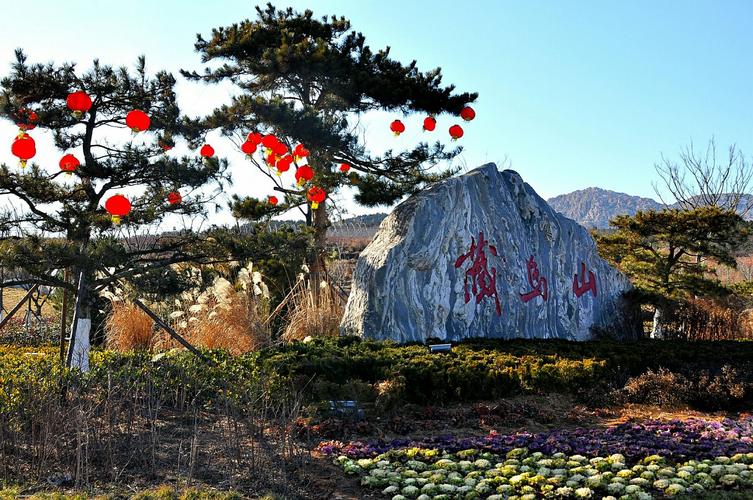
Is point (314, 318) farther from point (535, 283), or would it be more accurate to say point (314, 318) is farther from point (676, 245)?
point (676, 245)

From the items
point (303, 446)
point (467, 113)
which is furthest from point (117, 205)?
point (467, 113)

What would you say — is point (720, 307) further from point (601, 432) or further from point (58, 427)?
point (58, 427)

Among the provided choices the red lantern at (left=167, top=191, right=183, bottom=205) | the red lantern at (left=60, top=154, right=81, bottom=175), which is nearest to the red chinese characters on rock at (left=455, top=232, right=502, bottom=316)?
the red lantern at (left=167, top=191, right=183, bottom=205)

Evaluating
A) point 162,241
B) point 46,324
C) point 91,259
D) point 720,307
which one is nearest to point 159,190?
point 162,241

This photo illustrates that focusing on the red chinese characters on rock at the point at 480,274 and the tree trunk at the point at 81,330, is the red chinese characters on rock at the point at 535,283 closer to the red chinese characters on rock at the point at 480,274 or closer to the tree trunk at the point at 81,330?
the red chinese characters on rock at the point at 480,274

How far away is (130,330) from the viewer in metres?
8.30

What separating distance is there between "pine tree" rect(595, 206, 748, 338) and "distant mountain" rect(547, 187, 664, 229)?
137014 millimetres

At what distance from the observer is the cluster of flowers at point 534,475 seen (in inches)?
139

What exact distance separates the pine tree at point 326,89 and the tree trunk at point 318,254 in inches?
0.8

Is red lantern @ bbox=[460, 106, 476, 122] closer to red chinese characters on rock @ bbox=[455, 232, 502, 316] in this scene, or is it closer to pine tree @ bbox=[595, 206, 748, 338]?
red chinese characters on rock @ bbox=[455, 232, 502, 316]

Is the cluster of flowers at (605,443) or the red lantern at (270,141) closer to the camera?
the cluster of flowers at (605,443)

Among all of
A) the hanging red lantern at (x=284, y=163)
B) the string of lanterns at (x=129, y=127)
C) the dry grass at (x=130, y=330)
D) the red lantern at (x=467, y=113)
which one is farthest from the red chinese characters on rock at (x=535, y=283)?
the dry grass at (x=130, y=330)

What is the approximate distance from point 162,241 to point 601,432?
404 cm

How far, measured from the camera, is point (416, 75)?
31.1ft
